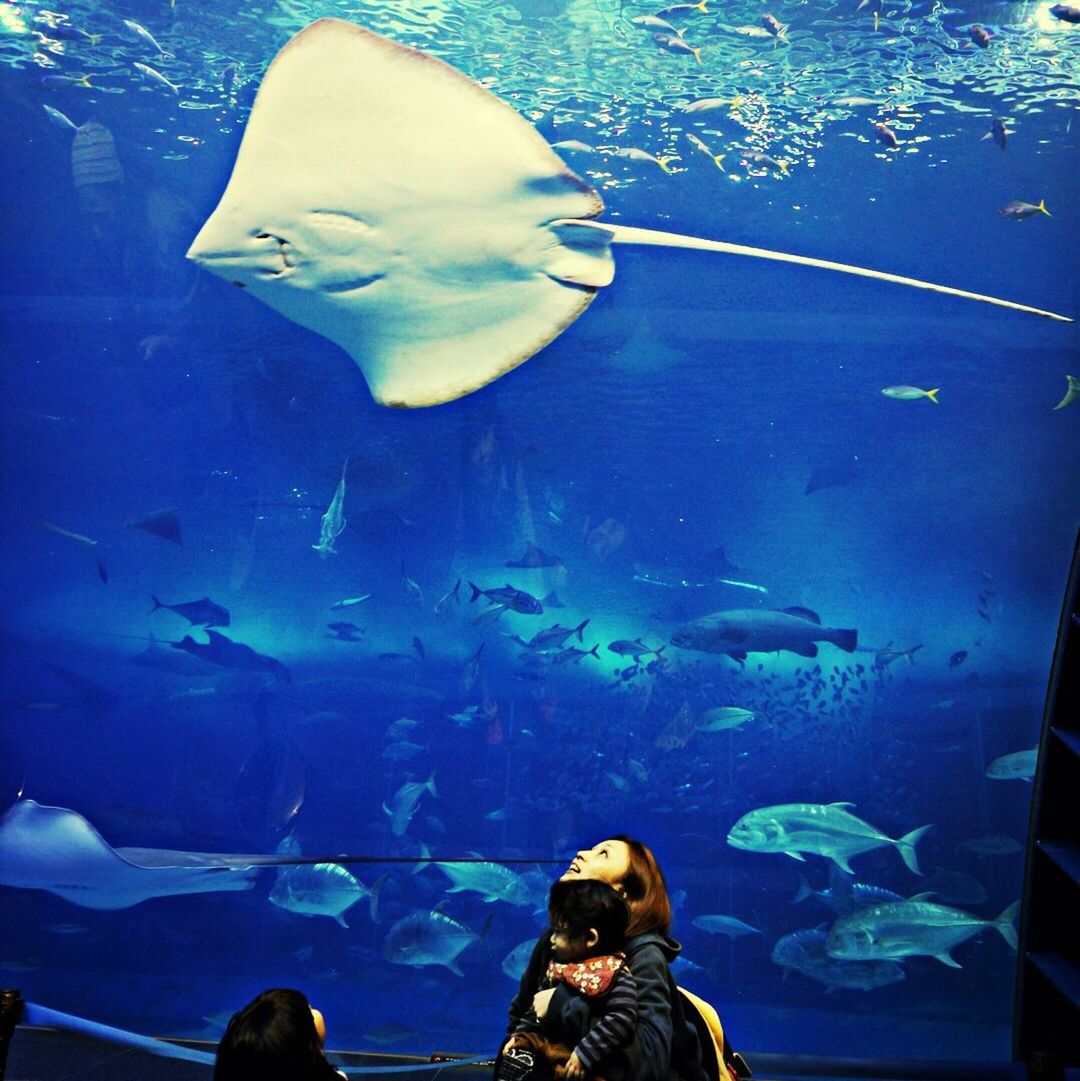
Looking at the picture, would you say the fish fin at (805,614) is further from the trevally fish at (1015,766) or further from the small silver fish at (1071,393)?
the small silver fish at (1071,393)

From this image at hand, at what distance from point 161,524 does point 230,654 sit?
0.67 meters

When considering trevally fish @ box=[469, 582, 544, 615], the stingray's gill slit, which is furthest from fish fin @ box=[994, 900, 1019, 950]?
the stingray's gill slit

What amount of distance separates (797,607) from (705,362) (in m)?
1.20

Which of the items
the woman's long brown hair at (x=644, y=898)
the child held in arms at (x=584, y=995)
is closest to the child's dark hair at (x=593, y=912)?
the child held in arms at (x=584, y=995)

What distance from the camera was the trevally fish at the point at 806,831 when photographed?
388cm

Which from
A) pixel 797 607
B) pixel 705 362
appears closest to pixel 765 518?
pixel 797 607

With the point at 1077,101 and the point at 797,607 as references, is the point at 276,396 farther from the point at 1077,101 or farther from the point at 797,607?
the point at 1077,101

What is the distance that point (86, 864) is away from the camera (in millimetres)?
3537

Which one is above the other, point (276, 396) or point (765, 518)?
point (276, 396)

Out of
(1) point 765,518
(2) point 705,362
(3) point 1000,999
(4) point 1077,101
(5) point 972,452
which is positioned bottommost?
(3) point 1000,999

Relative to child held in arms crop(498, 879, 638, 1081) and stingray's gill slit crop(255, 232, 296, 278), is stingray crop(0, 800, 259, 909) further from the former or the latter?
child held in arms crop(498, 879, 638, 1081)

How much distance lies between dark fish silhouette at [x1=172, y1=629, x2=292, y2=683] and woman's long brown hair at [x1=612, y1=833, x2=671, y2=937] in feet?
9.98

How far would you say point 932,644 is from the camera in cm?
423

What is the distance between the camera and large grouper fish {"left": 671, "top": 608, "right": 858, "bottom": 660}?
411 cm
